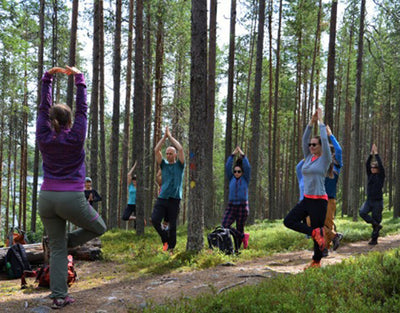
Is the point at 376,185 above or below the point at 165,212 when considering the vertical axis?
above

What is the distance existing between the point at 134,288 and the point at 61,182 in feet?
7.33

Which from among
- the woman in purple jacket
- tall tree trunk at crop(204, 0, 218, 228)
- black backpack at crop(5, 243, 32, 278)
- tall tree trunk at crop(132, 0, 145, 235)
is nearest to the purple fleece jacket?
the woman in purple jacket

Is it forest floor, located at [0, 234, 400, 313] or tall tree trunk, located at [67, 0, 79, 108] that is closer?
forest floor, located at [0, 234, 400, 313]

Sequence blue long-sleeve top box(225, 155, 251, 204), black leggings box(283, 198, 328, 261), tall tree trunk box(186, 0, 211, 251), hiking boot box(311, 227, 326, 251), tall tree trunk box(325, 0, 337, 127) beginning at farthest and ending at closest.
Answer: tall tree trunk box(325, 0, 337, 127)
blue long-sleeve top box(225, 155, 251, 204)
tall tree trunk box(186, 0, 211, 251)
black leggings box(283, 198, 328, 261)
hiking boot box(311, 227, 326, 251)

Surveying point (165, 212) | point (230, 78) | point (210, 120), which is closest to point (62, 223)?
point (165, 212)

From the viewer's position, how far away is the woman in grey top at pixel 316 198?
5.74m

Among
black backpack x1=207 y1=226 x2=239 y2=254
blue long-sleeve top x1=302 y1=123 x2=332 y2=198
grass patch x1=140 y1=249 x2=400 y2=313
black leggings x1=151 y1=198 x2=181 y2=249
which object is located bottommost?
black backpack x1=207 y1=226 x2=239 y2=254

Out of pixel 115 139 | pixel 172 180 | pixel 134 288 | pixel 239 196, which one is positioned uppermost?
pixel 115 139

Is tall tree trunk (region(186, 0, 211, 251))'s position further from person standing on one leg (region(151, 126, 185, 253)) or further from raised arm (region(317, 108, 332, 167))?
raised arm (region(317, 108, 332, 167))

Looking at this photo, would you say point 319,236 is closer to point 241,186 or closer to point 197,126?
point 241,186

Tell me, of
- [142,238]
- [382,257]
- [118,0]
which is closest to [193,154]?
[382,257]

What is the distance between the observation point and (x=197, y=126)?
7441 mm

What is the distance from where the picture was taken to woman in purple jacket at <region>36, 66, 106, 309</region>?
419 centimetres

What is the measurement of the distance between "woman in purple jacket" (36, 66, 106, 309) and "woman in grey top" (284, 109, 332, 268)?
3.16 m
